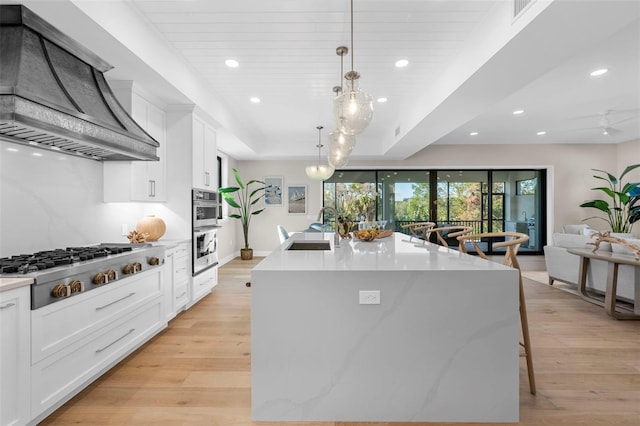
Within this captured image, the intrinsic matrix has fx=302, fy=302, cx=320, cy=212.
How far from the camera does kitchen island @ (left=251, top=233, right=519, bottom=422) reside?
1552mm

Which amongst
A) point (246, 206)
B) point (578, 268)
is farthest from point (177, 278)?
point (578, 268)

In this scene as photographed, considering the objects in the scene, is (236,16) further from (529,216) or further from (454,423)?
(529,216)

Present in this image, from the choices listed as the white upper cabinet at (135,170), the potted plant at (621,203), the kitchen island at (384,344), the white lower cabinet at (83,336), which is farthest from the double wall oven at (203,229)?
the potted plant at (621,203)

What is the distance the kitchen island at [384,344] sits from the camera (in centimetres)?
155

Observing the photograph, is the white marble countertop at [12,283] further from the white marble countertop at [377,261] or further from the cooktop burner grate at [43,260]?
the white marble countertop at [377,261]

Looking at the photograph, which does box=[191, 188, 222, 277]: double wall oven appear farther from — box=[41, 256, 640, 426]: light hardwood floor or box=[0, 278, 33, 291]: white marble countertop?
box=[0, 278, 33, 291]: white marble countertop

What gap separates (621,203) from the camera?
6730 millimetres

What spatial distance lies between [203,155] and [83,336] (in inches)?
102

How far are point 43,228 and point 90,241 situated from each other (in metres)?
0.51

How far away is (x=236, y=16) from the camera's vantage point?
248 cm

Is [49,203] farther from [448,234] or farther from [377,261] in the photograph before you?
[448,234]

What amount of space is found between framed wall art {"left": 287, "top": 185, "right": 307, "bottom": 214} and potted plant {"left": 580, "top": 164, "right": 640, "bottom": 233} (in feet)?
20.3

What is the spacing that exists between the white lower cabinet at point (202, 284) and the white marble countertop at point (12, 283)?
2128mm

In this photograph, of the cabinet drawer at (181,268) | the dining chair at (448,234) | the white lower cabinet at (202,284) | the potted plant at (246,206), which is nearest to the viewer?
the dining chair at (448,234)
